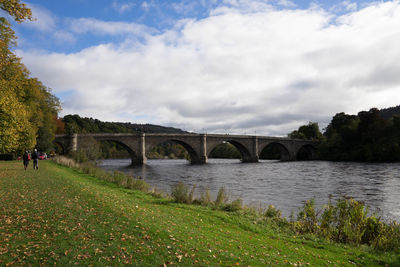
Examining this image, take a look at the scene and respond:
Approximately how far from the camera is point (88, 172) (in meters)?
28.9

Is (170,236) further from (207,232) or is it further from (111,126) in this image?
(111,126)

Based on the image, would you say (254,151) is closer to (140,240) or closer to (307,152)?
(307,152)

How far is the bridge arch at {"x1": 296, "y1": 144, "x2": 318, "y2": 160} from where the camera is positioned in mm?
100556

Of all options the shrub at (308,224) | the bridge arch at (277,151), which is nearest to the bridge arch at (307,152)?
the bridge arch at (277,151)

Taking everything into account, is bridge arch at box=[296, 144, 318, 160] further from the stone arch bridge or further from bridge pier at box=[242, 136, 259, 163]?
bridge pier at box=[242, 136, 259, 163]

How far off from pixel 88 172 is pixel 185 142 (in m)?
46.3

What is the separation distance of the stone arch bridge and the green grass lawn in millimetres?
53671

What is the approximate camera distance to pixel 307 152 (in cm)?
10450

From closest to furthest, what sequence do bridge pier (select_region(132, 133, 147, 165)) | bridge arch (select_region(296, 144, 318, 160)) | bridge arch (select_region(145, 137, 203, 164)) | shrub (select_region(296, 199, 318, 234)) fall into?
shrub (select_region(296, 199, 318, 234)) < bridge pier (select_region(132, 133, 147, 165)) < bridge arch (select_region(145, 137, 203, 164)) < bridge arch (select_region(296, 144, 318, 160))

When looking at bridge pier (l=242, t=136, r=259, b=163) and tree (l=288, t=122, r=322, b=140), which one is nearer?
bridge pier (l=242, t=136, r=259, b=163)

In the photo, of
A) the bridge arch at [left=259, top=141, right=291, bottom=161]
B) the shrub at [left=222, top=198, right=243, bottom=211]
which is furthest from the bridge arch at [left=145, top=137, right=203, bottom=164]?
the shrub at [left=222, top=198, right=243, bottom=211]

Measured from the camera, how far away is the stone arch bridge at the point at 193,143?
201 ft

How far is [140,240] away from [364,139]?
8057cm

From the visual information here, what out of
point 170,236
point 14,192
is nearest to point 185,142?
point 14,192
